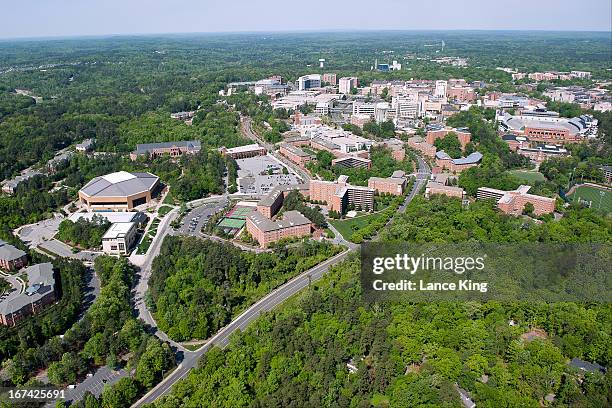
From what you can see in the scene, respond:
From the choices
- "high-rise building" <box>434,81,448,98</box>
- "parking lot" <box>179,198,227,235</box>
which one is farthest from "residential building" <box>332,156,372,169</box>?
"high-rise building" <box>434,81,448,98</box>

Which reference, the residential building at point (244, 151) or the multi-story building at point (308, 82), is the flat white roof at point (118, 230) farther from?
the multi-story building at point (308, 82)

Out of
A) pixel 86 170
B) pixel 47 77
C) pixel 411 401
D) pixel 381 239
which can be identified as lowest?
pixel 411 401

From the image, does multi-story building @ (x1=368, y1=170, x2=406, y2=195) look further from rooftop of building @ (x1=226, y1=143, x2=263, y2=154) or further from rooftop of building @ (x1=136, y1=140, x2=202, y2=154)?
rooftop of building @ (x1=136, y1=140, x2=202, y2=154)

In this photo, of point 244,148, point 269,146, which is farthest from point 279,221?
point 269,146

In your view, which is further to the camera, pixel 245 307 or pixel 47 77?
pixel 47 77

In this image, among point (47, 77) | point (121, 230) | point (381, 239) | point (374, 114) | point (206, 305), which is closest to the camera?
point (206, 305)

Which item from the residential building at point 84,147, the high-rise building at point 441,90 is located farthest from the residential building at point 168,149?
the high-rise building at point 441,90

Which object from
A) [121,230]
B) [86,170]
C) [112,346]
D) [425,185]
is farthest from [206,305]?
[86,170]

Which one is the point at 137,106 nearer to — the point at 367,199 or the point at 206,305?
the point at 367,199
